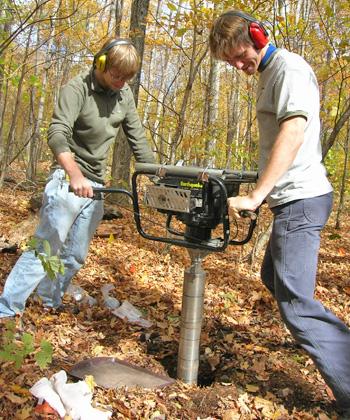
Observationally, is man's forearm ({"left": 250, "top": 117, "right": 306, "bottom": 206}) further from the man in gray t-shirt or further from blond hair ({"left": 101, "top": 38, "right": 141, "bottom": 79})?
blond hair ({"left": 101, "top": 38, "right": 141, "bottom": 79})

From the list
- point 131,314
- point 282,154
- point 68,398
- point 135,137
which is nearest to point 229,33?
point 282,154

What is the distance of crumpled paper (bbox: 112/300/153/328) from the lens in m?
3.81

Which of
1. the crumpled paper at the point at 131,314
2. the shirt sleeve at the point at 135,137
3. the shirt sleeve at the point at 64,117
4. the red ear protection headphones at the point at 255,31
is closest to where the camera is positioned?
the red ear protection headphones at the point at 255,31

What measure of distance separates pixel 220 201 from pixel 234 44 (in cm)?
86

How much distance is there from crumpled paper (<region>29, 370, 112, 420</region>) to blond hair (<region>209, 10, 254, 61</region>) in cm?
204

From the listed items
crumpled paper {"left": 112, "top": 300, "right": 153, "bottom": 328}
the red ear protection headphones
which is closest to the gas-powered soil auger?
the red ear protection headphones

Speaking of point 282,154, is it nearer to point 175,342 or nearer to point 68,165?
point 68,165

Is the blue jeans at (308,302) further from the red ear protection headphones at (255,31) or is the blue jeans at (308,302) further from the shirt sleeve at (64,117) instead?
the shirt sleeve at (64,117)

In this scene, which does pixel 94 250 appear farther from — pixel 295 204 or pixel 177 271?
pixel 295 204

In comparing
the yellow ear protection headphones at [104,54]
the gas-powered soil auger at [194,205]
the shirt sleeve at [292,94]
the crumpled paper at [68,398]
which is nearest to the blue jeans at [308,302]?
the gas-powered soil auger at [194,205]

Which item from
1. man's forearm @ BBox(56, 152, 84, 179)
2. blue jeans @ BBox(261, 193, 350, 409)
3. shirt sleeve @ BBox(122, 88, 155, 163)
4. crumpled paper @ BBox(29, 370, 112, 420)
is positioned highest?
shirt sleeve @ BBox(122, 88, 155, 163)

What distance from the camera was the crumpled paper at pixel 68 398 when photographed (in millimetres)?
2393

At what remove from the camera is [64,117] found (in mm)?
3164

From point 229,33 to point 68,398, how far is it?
7.15ft
